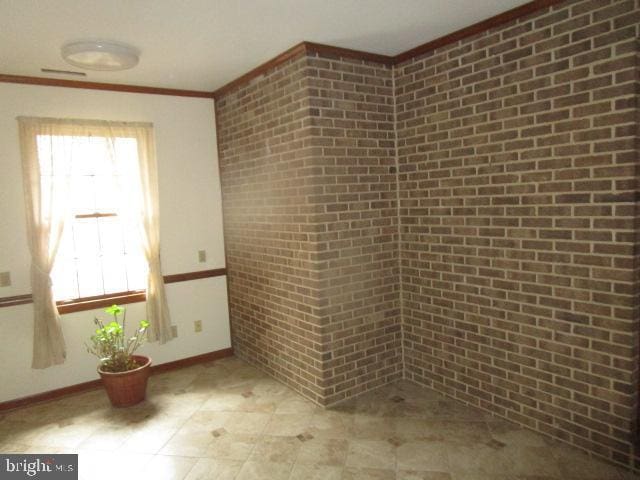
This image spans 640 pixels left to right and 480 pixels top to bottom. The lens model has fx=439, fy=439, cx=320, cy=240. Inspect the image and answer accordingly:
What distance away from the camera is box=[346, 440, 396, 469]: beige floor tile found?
2.52 meters

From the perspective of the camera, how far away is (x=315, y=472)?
8.12 ft

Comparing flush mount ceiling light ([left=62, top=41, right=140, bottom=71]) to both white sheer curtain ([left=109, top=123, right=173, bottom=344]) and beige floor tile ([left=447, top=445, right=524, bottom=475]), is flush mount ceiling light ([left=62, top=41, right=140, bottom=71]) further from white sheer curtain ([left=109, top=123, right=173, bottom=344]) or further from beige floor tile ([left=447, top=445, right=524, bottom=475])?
beige floor tile ([left=447, top=445, right=524, bottom=475])

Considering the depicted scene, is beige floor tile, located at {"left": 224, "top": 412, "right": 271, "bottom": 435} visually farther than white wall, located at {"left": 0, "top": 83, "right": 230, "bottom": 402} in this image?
No

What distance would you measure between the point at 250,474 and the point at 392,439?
893 millimetres

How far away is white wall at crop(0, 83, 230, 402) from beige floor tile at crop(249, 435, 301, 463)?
1709 millimetres

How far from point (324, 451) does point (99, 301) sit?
2329 mm

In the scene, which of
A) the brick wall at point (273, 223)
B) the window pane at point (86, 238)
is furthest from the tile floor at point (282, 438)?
the window pane at point (86, 238)

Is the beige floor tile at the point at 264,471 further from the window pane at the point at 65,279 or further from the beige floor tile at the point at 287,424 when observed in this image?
the window pane at the point at 65,279

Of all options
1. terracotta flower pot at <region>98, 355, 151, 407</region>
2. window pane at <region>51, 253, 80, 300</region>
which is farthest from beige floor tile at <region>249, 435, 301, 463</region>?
window pane at <region>51, 253, 80, 300</region>

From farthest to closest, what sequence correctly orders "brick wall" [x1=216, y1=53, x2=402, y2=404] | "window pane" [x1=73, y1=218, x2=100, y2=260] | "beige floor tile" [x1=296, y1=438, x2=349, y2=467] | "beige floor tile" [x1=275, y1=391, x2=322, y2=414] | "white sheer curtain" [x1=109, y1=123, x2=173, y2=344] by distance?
"white sheer curtain" [x1=109, y1=123, x2=173, y2=344], "window pane" [x1=73, y1=218, x2=100, y2=260], "beige floor tile" [x1=275, y1=391, x2=322, y2=414], "brick wall" [x1=216, y1=53, x2=402, y2=404], "beige floor tile" [x1=296, y1=438, x2=349, y2=467]

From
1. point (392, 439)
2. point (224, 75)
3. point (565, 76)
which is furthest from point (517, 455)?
point (224, 75)

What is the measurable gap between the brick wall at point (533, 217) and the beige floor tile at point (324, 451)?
100 centimetres

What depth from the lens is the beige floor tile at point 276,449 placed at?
2631 millimetres

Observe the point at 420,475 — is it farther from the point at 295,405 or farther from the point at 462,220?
the point at 462,220
